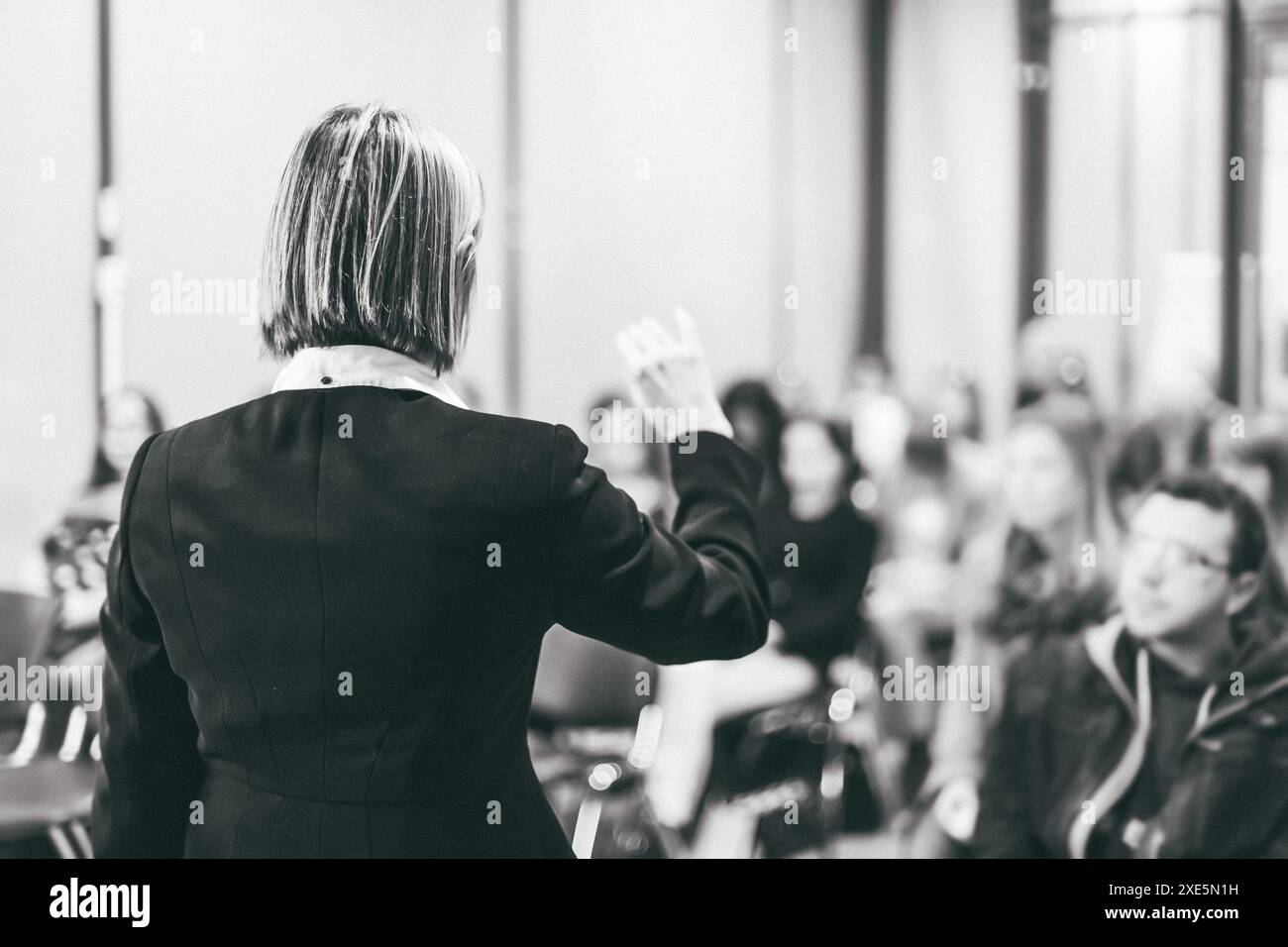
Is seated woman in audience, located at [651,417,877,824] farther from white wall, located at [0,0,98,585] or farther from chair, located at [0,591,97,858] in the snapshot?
white wall, located at [0,0,98,585]

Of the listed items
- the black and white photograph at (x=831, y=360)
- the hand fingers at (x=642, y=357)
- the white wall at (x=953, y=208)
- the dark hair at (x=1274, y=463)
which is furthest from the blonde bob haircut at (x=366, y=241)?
the dark hair at (x=1274, y=463)

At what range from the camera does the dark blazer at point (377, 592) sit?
118 centimetres

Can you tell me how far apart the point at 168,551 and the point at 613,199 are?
4.54 feet

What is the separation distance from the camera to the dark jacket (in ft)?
7.46

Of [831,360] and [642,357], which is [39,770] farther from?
[831,360]

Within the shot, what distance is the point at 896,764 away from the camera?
238 centimetres

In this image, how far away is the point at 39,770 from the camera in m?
2.30

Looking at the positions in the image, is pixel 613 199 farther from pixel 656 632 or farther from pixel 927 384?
pixel 656 632

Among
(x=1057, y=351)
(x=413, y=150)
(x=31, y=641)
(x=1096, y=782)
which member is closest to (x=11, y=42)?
(x=31, y=641)

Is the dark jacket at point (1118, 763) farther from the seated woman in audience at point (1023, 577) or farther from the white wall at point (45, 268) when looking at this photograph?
the white wall at point (45, 268)

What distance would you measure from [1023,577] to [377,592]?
62.6 inches

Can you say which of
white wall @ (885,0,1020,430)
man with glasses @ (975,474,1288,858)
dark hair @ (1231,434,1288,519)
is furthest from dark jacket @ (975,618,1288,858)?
white wall @ (885,0,1020,430)

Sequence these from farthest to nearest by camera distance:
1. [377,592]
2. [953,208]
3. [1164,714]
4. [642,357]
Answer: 1. [953,208]
2. [1164,714]
3. [642,357]
4. [377,592]

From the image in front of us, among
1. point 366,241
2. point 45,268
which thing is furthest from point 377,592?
point 45,268
